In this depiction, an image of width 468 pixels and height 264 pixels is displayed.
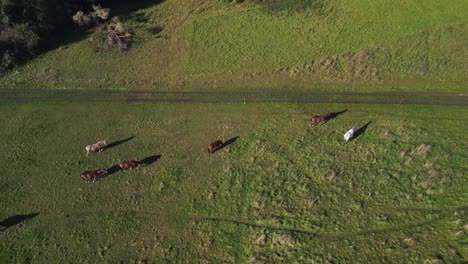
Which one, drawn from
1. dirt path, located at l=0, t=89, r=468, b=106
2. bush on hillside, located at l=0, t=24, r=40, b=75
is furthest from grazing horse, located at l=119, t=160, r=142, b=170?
bush on hillside, located at l=0, t=24, r=40, b=75

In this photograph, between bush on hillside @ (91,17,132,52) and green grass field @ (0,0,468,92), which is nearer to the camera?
green grass field @ (0,0,468,92)

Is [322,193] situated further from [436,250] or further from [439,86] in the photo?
[439,86]

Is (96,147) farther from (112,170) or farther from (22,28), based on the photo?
(22,28)

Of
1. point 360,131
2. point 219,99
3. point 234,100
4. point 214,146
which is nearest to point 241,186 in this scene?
point 214,146

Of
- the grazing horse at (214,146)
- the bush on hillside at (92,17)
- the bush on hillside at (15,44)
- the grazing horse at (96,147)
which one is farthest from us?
the bush on hillside at (92,17)

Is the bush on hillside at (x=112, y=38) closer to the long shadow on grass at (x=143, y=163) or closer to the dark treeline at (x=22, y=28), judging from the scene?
the dark treeline at (x=22, y=28)

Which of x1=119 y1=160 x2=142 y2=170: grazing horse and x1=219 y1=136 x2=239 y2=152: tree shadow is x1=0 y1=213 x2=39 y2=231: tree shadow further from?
x1=219 y1=136 x2=239 y2=152: tree shadow

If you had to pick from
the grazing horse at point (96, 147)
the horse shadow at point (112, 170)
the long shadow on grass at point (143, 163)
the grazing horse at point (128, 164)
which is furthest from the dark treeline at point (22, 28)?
the grazing horse at point (128, 164)

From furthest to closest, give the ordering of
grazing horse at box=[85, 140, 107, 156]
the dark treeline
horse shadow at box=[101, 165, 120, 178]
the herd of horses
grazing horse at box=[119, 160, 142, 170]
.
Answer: the dark treeline
grazing horse at box=[85, 140, 107, 156]
horse shadow at box=[101, 165, 120, 178]
grazing horse at box=[119, 160, 142, 170]
the herd of horses
